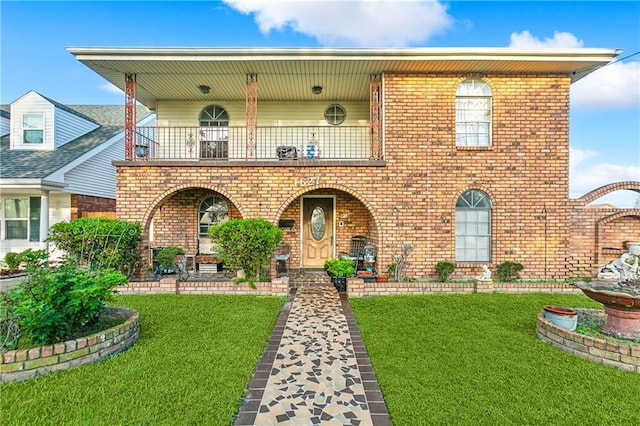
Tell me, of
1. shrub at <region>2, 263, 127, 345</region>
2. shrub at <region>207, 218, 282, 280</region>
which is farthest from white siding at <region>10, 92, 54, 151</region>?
shrub at <region>2, 263, 127, 345</region>

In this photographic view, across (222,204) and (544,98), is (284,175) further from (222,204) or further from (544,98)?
(544,98)

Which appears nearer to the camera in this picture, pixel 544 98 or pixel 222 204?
pixel 544 98

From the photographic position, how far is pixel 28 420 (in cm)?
260

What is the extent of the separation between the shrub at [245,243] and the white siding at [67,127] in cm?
994

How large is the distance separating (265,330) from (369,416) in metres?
2.42

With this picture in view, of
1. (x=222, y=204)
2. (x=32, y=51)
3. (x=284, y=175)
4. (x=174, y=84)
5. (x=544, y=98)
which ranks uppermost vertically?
(x=32, y=51)

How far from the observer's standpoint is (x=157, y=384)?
3.15m

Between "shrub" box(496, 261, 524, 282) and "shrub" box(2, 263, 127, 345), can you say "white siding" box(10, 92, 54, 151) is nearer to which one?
"shrub" box(2, 263, 127, 345)

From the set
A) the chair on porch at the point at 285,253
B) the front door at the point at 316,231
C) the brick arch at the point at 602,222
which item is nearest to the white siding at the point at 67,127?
the chair on porch at the point at 285,253

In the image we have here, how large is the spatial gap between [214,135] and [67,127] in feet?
23.7

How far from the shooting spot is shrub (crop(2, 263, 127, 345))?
3.34 metres

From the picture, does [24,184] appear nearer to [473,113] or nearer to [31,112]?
[31,112]

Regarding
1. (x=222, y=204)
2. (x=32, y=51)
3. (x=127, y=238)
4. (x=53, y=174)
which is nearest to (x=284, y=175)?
(x=222, y=204)

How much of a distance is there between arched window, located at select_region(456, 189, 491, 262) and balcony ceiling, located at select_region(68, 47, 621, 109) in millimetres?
3352
